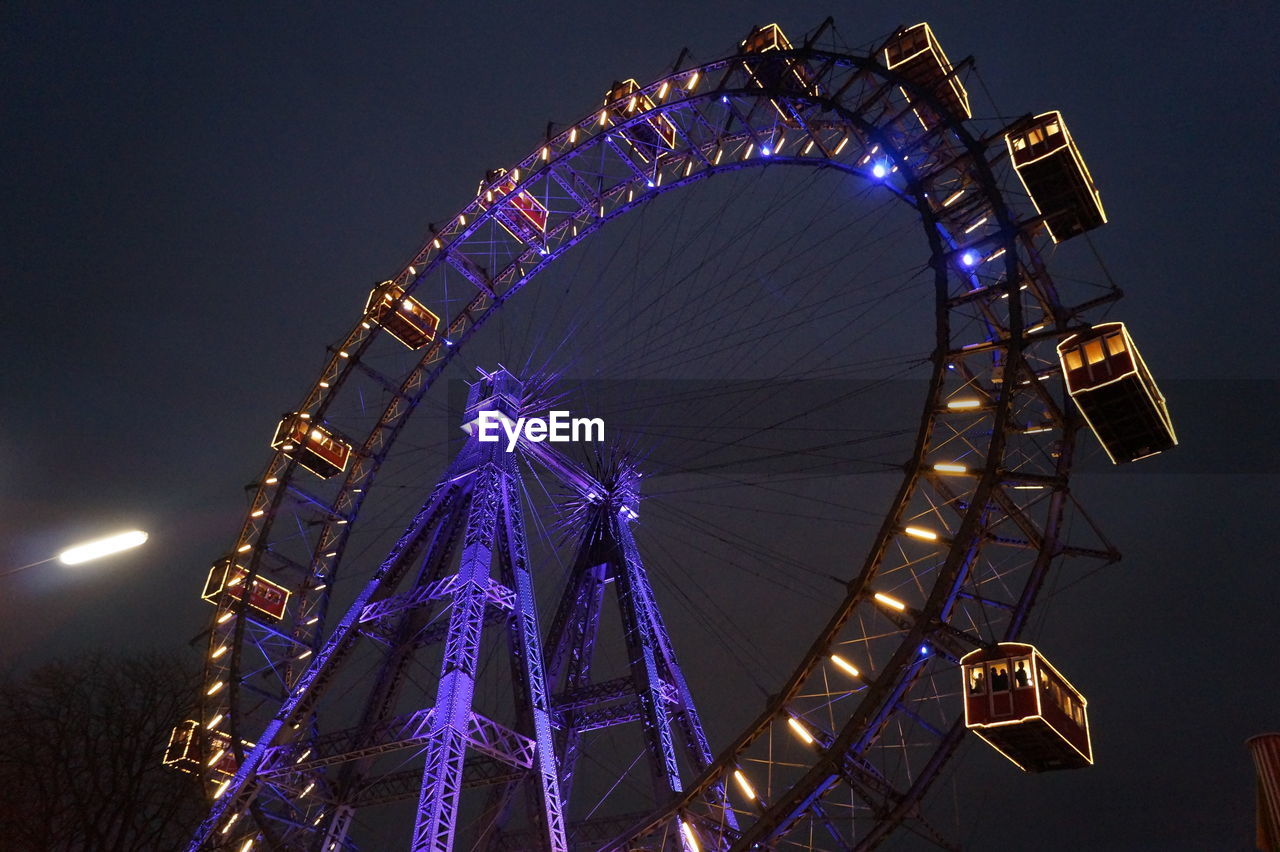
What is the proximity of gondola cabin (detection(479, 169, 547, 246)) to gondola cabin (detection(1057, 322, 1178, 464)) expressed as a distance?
16.8m

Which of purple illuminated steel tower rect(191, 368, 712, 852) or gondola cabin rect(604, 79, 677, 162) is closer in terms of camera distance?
purple illuminated steel tower rect(191, 368, 712, 852)

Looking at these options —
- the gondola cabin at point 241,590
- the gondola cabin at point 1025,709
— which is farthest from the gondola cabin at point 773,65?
the gondola cabin at point 241,590

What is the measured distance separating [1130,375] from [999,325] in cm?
338

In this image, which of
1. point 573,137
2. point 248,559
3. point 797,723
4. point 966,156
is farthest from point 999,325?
point 248,559

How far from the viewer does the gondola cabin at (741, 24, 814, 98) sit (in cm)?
2266

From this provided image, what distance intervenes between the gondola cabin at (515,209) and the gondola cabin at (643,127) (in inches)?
147

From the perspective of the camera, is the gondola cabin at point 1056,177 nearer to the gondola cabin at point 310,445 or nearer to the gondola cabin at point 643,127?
the gondola cabin at point 643,127

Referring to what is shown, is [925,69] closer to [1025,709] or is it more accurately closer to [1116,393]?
[1116,393]

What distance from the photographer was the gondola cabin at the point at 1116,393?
1584 centimetres

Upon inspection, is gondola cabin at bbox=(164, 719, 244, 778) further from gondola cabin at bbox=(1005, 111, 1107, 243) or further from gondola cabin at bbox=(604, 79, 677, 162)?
gondola cabin at bbox=(1005, 111, 1107, 243)

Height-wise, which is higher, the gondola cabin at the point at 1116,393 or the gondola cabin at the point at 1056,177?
the gondola cabin at the point at 1056,177

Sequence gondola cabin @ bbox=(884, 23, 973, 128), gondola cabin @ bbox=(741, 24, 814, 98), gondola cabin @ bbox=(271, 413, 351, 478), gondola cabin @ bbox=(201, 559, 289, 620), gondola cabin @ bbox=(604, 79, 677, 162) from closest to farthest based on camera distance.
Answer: gondola cabin @ bbox=(884, 23, 973, 128)
gondola cabin @ bbox=(741, 24, 814, 98)
gondola cabin @ bbox=(604, 79, 677, 162)
gondola cabin @ bbox=(201, 559, 289, 620)
gondola cabin @ bbox=(271, 413, 351, 478)

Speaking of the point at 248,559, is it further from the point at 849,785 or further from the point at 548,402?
the point at 849,785

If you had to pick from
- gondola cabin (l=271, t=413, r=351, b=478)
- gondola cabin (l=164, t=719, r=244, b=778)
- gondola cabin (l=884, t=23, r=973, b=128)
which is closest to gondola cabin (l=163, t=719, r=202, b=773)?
gondola cabin (l=164, t=719, r=244, b=778)
